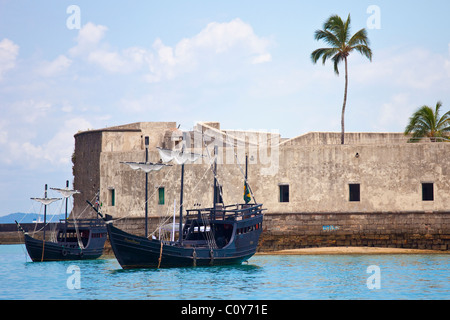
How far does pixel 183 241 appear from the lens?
2948cm

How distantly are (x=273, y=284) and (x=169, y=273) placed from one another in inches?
187

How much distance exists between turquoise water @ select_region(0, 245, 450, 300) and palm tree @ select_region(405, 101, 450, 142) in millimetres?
10356

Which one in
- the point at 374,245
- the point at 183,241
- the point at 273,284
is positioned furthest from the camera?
the point at 374,245

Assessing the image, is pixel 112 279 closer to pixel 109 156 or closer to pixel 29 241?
pixel 29 241

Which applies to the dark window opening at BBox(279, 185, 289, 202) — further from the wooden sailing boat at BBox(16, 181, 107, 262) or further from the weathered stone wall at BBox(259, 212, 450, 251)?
the wooden sailing boat at BBox(16, 181, 107, 262)

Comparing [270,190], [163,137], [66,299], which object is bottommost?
[66,299]

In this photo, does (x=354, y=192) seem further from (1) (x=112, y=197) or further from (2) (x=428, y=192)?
(1) (x=112, y=197)

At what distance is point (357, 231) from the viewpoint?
1336 inches

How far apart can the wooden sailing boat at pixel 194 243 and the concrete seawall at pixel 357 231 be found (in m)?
4.11

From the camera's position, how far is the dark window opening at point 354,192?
3441 centimetres
